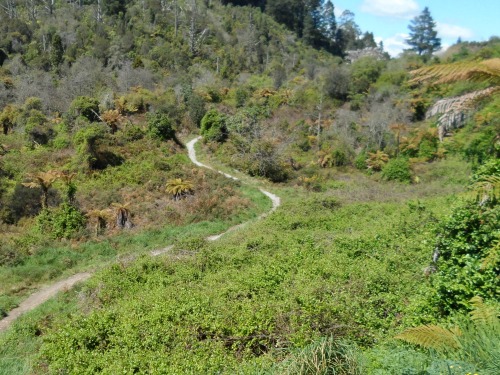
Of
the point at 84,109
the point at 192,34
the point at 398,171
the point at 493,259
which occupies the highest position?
the point at 192,34

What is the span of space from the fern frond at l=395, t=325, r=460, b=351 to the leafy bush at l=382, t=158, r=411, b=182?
894 inches

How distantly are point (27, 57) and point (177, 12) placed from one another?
27.5 meters

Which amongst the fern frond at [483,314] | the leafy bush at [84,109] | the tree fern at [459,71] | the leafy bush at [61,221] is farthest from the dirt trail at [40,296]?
the leafy bush at [84,109]

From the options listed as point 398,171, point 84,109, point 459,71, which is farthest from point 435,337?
point 84,109

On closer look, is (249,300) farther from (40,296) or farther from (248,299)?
(40,296)

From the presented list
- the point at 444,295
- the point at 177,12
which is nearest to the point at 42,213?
the point at 444,295

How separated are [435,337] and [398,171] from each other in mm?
23085

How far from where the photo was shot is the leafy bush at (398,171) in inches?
1033

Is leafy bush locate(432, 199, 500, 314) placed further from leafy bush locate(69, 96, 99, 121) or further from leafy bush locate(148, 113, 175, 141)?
leafy bush locate(69, 96, 99, 121)

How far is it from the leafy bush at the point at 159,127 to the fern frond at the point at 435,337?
23942 mm

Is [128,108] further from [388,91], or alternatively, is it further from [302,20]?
[302,20]

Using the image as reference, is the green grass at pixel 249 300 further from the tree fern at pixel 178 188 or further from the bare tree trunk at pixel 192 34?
the bare tree trunk at pixel 192 34

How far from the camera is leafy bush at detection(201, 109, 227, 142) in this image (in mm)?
29406

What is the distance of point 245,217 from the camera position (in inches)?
760
